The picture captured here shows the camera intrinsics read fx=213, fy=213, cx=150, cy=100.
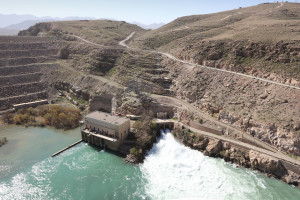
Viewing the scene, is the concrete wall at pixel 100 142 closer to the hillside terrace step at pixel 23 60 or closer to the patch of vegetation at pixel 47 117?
the patch of vegetation at pixel 47 117

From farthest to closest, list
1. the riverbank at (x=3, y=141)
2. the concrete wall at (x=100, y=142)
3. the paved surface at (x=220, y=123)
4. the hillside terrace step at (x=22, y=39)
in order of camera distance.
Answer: the hillside terrace step at (x=22, y=39), the riverbank at (x=3, y=141), the concrete wall at (x=100, y=142), the paved surface at (x=220, y=123)

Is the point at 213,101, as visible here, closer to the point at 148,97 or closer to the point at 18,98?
→ the point at 148,97

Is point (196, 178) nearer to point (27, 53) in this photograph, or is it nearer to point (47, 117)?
point (47, 117)

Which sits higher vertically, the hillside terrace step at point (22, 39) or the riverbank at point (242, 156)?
the hillside terrace step at point (22, 39)

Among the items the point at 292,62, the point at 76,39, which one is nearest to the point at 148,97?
the point at 292,62

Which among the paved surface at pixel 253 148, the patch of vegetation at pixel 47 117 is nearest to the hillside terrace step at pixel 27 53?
the patch of vegetation at pixel 47 117

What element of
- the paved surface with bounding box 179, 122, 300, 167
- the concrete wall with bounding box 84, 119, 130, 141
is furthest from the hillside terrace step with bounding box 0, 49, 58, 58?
the paved surface with bounding box 179, 122, 300, 167
